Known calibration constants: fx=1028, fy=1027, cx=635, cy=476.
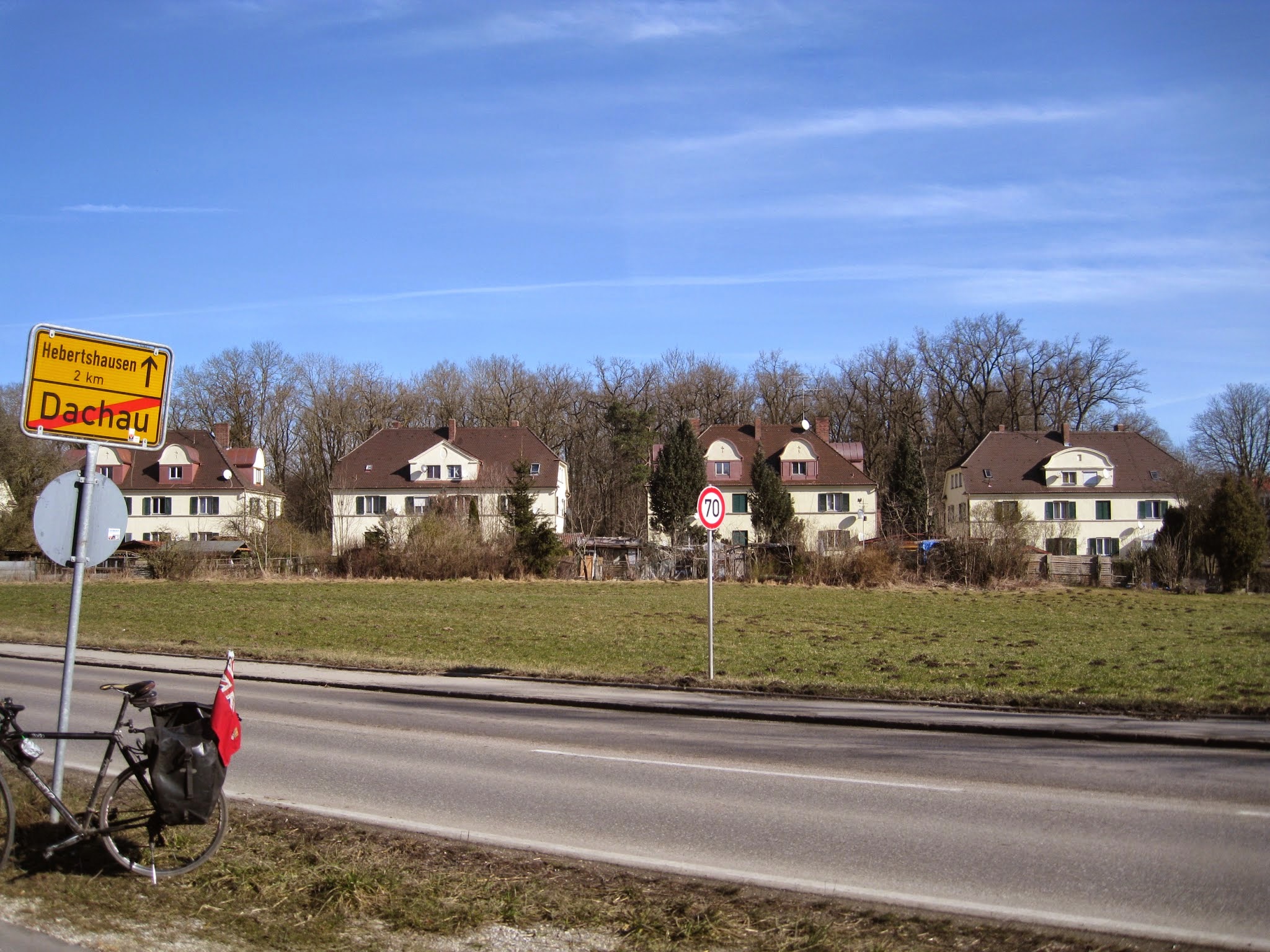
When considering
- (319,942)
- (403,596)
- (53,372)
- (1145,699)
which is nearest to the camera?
(319,942)

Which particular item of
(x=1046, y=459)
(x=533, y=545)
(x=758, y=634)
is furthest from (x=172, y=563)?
(x=1046, y=459)

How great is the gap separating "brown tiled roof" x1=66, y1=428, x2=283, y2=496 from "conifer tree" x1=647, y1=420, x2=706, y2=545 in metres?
29.5

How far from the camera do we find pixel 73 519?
7.11 metres

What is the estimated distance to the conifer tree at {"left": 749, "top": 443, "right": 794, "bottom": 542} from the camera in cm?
6494

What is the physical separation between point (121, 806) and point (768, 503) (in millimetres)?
60391

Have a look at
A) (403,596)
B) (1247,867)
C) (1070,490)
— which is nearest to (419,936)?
(1247,867)

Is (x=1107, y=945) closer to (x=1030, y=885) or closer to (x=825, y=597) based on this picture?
(x=1030, y=885)

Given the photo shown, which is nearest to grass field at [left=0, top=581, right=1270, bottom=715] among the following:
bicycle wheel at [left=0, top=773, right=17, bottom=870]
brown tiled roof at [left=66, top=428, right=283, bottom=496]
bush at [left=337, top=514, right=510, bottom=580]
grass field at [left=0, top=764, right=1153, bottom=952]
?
bush at [left=337, top=514, right=510, bottom=580]

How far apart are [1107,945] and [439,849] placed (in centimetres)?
416

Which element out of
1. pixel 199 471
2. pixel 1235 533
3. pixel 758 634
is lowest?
pixel 758 634

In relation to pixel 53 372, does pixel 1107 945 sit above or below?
below

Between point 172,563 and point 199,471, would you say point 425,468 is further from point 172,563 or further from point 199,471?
point 172,563

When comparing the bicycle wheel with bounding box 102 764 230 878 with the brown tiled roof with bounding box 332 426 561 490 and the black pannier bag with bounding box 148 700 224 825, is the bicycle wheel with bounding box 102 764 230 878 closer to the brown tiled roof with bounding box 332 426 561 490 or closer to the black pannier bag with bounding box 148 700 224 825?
the black pannier bag with bounding box 148 700 224 825

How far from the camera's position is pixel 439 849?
704 centimetres
